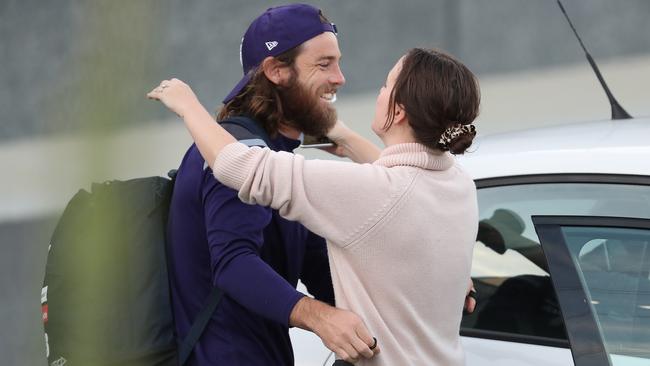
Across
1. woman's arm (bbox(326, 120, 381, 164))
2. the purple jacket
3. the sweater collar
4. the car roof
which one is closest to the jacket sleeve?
the purple jacket

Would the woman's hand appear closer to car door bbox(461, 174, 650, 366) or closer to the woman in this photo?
the woman

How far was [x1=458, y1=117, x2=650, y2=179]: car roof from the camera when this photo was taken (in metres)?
2.07

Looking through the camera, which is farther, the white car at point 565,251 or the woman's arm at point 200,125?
the white car at point 565,251

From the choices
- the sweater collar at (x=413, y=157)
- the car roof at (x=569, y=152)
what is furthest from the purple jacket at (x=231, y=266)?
the car roof at (x=569, y=152)

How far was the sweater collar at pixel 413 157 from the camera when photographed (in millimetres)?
1497

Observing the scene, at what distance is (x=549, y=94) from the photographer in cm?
762

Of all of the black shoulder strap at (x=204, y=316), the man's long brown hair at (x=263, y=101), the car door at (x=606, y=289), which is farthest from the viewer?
the car door at (x=606, y=289)

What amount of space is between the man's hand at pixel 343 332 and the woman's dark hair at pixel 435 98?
29 centimetres

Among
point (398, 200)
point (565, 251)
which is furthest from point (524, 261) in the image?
point (398, 200)

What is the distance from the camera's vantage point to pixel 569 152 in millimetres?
2166

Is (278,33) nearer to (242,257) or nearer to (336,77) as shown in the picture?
(336,77)

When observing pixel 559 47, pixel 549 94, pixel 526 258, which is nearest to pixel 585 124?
pixel 526 258

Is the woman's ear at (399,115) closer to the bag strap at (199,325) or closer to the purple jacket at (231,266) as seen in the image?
the purple jacket at (231,266)

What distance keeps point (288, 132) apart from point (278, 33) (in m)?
0.17
